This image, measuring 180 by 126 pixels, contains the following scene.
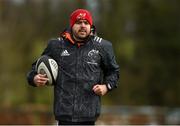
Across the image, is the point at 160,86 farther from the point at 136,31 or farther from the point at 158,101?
the point at 136,31

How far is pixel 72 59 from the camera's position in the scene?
254 inches

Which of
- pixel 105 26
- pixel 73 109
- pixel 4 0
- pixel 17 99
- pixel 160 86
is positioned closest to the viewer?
pixel 73 109

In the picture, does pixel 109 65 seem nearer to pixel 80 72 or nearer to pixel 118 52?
pixel 80 72

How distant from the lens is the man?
640 centimetres

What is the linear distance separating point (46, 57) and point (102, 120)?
14.6m

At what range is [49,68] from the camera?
21.0ft

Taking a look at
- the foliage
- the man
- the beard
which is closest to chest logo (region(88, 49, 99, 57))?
the man

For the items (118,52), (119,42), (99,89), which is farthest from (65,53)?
(119,42)

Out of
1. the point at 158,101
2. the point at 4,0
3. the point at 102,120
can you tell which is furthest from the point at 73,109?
the point at 158,101

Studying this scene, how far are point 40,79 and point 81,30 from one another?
0.60 meters

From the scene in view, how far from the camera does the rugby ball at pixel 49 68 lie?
6407 millimetres

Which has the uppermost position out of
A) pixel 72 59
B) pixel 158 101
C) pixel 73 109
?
pixel 72 59

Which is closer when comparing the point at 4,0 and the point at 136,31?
the point at 4,0

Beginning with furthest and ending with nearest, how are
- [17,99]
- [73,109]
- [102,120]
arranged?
[17,99] → [102,120] → [73,109]
